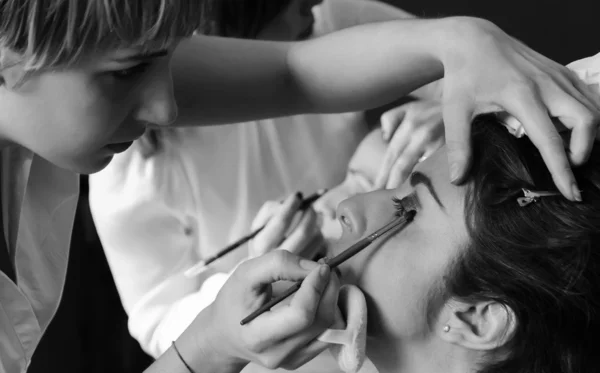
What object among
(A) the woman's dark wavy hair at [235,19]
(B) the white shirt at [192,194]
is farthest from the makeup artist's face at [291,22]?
(B) the white shirt at [192,194]

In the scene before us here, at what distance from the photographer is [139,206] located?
4.55 feet

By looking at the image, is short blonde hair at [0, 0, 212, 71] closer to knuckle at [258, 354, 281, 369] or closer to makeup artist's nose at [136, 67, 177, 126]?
makeup artist's nose at [136, 67, 177, 126]

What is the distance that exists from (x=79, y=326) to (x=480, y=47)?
5.37 ft

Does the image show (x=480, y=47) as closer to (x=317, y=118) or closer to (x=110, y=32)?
(x=110, y=32)

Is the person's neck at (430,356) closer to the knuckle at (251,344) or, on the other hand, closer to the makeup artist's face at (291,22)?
the knuckle at (251,344)

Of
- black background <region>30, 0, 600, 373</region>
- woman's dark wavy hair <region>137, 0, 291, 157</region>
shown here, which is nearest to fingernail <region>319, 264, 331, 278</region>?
woman's dark wavy hair <region>137, 0, 291, 157</region>

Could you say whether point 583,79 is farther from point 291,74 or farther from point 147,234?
point 147,234

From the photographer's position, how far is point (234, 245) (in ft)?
4.29

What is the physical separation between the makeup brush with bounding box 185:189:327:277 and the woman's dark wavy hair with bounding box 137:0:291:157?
0.25 metres

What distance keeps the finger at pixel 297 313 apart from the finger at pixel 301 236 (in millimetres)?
356

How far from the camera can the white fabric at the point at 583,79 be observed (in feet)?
2.75

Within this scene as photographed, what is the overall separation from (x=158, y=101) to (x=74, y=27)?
15 cm

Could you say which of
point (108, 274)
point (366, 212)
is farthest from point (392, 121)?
point (108, 274)

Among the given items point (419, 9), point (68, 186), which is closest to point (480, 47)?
point (68, 186)
